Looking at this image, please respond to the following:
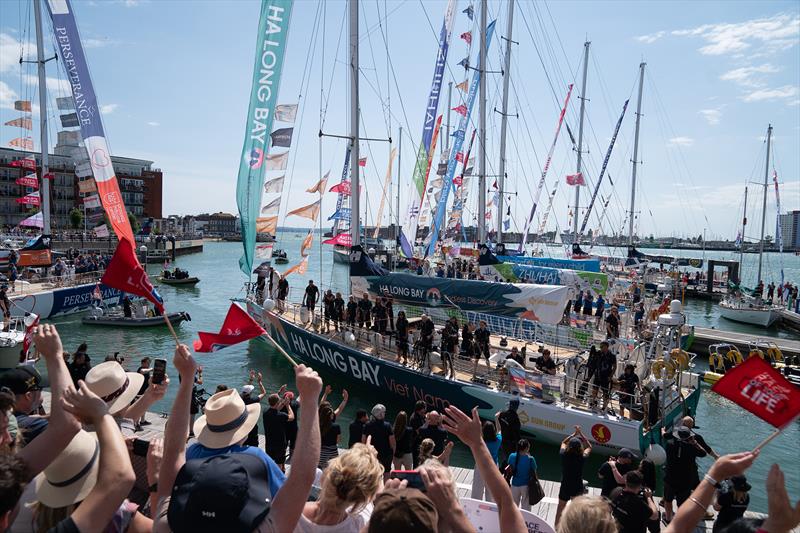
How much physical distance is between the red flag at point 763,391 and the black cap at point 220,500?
4.19m

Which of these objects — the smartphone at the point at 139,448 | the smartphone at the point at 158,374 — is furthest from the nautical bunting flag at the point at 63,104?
the smartphone at the point at 139,448

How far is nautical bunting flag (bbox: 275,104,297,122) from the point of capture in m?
14.5

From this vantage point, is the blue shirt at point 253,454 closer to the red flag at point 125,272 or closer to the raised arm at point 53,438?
the raised arm at point 53,438

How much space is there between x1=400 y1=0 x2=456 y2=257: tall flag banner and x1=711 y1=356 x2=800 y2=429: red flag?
1870cm

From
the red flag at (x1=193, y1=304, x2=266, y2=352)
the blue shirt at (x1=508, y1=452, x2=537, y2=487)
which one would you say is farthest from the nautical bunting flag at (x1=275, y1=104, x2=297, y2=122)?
the blue shirt at (x1=508, y1=452, x2=537, y2=487)

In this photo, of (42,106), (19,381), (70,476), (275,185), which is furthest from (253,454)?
(42,106)

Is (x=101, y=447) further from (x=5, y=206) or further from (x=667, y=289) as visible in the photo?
(x=5, y=206)

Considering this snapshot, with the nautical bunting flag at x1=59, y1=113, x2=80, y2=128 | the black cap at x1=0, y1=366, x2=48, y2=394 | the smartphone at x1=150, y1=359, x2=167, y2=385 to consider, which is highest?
the nautical bunting flag at x1=59, y1=113, x2=80, y2=128

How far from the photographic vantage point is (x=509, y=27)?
28.4 m

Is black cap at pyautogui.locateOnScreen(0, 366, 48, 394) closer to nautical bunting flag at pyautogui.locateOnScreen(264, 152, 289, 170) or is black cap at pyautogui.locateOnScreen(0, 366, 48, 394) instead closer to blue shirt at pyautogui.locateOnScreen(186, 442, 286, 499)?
blue shirt at pyautogui.locateOnScreen(186, 442, 286, 499)

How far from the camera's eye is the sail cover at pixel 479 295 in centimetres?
1291

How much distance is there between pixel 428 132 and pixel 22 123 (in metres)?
23.1

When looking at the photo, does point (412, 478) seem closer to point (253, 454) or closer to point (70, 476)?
point (253, 454)

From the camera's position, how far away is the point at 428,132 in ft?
78.8
